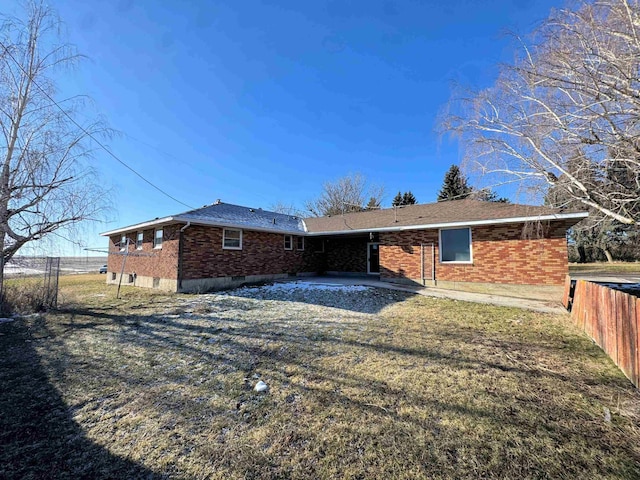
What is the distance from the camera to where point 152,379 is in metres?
3.67

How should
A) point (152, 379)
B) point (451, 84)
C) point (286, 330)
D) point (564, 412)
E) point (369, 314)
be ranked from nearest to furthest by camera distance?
point (564, 412) → point (152, 379) → point (286, 330) → point (369, 314) → point (451, 84)

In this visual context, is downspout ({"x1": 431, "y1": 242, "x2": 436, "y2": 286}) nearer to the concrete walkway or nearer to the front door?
the concrete walkway

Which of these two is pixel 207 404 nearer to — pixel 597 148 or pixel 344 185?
pixel 597 148

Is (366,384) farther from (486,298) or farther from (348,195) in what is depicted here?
(348,195)

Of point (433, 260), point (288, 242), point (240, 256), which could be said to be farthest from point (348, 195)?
point (240, 256)

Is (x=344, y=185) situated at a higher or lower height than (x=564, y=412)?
higher

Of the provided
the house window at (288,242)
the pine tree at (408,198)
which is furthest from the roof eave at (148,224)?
the pine tree at (408,198)

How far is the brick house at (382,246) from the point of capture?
9.68 metres

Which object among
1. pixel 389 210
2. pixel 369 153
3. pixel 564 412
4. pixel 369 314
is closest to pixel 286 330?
pixel 369 314

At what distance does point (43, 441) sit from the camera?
2484mm

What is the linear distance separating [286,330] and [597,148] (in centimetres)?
817

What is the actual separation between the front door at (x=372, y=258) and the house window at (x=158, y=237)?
10.0 meters

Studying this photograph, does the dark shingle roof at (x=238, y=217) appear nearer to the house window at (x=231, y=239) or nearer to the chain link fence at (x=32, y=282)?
the house window at (x=231, y=239)

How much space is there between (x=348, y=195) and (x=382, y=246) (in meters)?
17.3
